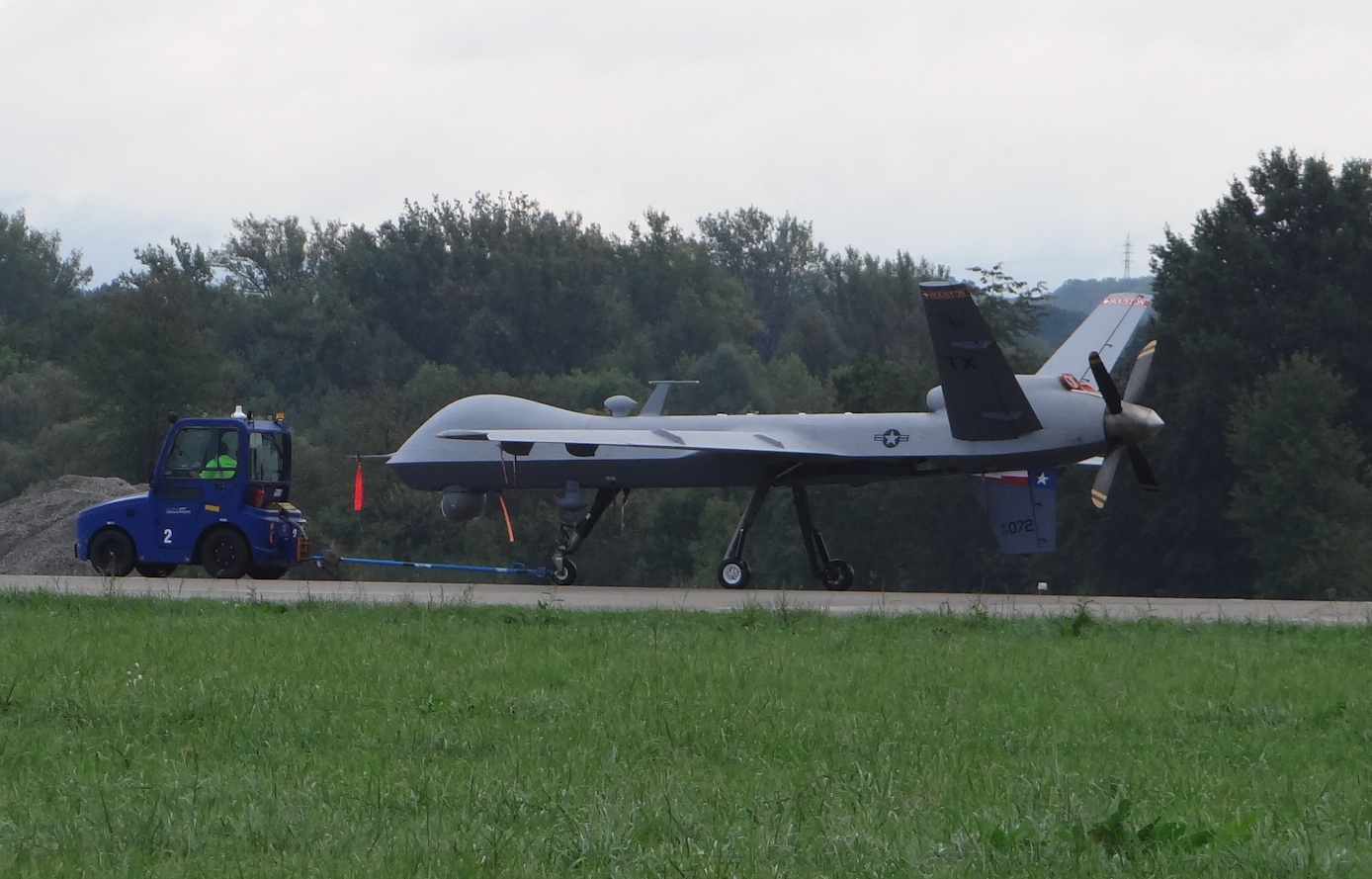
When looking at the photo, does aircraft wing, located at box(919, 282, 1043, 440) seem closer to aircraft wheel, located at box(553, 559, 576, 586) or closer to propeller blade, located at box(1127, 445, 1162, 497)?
propeller blade, located at box(1127, 445, 1162, 497)

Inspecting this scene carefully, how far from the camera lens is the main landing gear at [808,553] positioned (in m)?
24.2

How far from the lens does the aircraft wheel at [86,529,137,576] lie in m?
24.9

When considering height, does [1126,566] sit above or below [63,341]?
below

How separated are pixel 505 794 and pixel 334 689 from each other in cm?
345

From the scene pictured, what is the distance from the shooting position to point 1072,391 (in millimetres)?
21828

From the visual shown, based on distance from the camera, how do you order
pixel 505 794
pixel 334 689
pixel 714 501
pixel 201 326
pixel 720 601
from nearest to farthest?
1. pixel 505 794
2. pixel 334 689
3. pixel 720 601
4. pixel 714 501
5. pixel 201 326

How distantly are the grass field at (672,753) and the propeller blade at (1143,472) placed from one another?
25.7ft

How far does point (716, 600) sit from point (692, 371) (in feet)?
245

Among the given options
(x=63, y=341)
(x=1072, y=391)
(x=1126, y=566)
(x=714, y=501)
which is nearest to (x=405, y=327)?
(x=63, y=341)

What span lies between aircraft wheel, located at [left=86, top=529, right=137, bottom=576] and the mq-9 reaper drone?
4465 mm

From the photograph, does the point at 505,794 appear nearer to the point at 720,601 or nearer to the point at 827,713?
the point at 827,713

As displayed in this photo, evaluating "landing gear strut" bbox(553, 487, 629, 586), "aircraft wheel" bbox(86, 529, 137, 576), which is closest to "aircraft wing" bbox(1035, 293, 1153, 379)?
"landing gear strut" bbox(553, 487, 629, 586)

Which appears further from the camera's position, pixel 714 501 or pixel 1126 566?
pixel 714 501

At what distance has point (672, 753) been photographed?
320 inches
